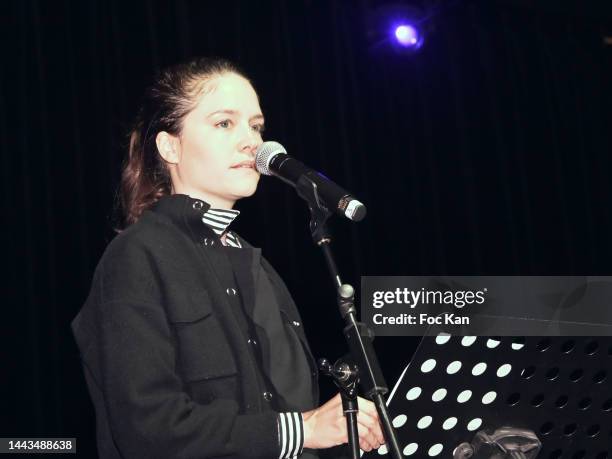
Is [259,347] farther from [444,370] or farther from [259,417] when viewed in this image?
[444,370]

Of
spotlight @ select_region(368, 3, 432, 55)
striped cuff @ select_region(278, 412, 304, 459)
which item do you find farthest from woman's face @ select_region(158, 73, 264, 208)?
spotlight @ select_region(368, 3, 432, 55)

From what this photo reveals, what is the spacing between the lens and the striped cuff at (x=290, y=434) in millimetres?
1320

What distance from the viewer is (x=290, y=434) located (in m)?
1.33

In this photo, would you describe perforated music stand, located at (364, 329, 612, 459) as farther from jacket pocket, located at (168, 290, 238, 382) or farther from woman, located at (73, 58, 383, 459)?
jacket pocket, located at (168, 290, 238, 382)

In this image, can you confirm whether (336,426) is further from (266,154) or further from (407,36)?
(407,36)

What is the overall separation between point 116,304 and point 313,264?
7.16ft

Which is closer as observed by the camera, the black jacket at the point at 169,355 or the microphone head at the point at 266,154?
the black jacket at the point at 169,355

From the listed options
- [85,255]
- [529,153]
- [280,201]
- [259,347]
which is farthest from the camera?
[529,153]

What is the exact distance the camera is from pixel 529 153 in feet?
14.4

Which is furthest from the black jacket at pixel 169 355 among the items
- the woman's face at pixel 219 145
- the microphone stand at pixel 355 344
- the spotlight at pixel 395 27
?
the spotlight at pixel 395 27

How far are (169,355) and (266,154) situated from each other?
41cm

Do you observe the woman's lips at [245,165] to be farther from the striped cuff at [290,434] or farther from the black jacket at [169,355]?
the striped cuff at [290,434]

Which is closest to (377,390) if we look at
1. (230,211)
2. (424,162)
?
(230,211)

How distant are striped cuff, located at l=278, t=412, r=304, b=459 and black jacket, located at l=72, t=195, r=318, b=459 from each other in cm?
1
